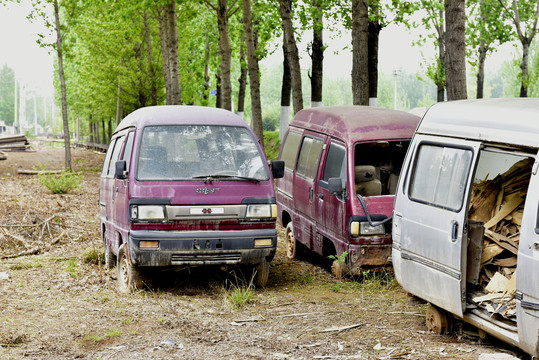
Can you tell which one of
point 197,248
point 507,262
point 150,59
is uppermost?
point 150,59

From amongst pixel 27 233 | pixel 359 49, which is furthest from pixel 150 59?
pixel 27 233

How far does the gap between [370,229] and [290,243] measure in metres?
2.97

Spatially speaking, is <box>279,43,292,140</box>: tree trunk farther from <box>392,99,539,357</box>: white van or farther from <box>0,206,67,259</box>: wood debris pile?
<box>392,99,539,357</box>: white van

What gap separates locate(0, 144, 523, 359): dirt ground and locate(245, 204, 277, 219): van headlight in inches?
37.2

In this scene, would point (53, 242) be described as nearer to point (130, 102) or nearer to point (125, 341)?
point (125, 341)

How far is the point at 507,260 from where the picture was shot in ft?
23.0

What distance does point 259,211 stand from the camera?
938cm

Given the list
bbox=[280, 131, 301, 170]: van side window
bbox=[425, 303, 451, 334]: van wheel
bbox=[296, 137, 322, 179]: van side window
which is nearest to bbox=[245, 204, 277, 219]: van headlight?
bbox=[296, 137, 322, 179]: van side window

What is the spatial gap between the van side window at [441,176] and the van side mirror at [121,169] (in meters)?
3.63

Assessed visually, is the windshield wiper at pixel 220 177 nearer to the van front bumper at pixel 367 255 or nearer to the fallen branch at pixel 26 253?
the van front bumper at pixel 367 255

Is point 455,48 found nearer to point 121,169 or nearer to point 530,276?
point 121,169

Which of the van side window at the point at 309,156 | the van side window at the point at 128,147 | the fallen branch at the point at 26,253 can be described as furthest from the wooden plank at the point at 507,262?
the fallen branch at the point at 26,253

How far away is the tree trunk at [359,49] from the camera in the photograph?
16.4 meters

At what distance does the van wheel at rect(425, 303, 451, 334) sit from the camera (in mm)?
7324
